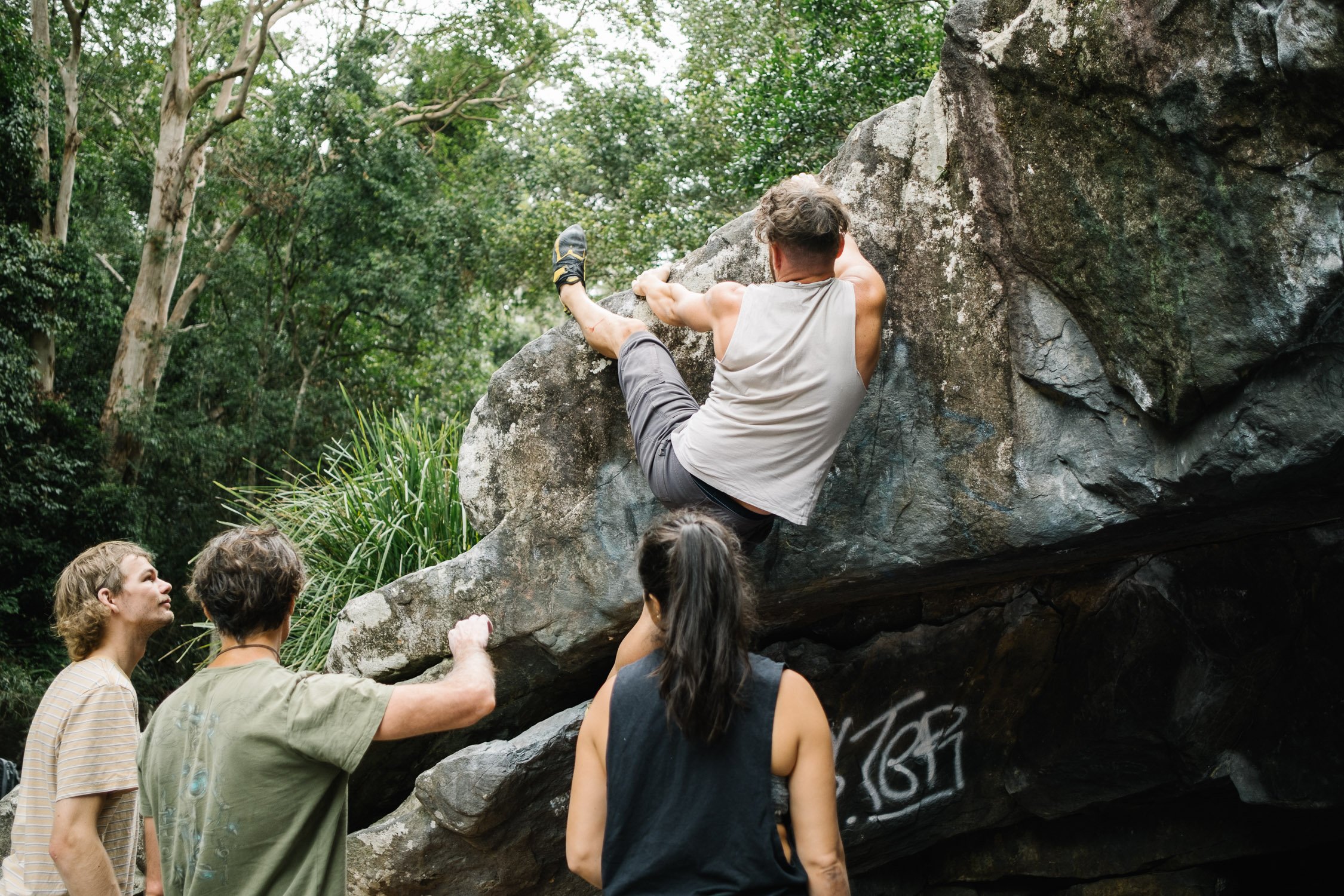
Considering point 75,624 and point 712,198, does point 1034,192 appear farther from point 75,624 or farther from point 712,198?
point 712,198

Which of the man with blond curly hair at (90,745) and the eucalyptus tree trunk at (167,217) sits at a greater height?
A: the eucalyptus tree trunk at (167,217)

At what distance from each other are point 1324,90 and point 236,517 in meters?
13.6

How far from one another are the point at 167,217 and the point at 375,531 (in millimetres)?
9951

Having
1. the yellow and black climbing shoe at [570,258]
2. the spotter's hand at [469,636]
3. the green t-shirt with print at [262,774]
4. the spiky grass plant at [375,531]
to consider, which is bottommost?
the spiky grass plant at [375,531]

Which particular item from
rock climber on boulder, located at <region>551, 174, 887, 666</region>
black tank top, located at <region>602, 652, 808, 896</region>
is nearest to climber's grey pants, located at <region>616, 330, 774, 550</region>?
rock climber on boulder, located at <region>551, 174, 887, 666</region>

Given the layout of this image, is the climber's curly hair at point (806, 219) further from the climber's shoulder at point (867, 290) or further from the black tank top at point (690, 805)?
the black tank top at point (690, 805)

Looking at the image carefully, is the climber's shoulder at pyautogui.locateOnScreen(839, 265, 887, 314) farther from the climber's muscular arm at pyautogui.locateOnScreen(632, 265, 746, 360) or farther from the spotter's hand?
the spotter's hand

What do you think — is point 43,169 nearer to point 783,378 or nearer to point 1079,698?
point 783,378

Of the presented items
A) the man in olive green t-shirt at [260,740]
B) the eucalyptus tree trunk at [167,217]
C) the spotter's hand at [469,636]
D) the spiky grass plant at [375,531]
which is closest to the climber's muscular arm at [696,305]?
the spotter's hand at [469,636]

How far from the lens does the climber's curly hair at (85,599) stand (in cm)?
273

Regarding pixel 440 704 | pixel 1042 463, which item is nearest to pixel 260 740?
pixel 440 704

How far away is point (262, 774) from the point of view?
2.16 meters

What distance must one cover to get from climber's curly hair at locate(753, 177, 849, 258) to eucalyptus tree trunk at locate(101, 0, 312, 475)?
12.1m

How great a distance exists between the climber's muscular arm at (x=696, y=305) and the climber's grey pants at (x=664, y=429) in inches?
4.5
